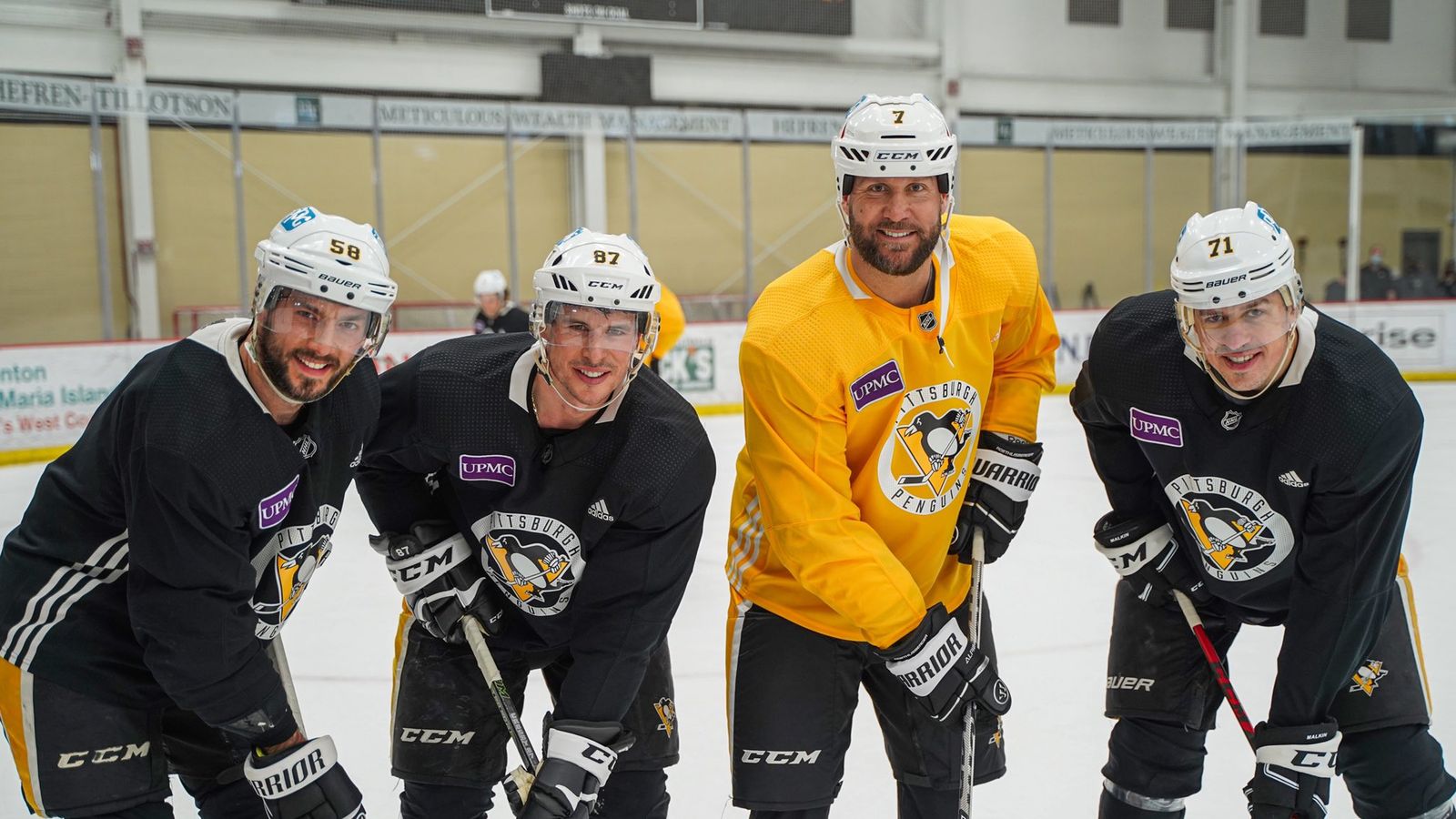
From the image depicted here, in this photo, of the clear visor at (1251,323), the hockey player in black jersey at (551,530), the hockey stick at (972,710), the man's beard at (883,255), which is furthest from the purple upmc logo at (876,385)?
the clear visor at (1251,323)

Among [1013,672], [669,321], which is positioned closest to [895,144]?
[1013,672]

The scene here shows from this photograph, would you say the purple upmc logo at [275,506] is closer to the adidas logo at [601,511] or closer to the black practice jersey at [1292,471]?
the adidas logo at [601,511]

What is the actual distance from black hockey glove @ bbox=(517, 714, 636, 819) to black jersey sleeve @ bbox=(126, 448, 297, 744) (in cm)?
45

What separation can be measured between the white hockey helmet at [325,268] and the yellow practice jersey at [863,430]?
2.11ft

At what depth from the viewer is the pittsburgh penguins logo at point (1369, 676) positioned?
85.5 inches

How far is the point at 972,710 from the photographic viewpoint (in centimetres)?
229

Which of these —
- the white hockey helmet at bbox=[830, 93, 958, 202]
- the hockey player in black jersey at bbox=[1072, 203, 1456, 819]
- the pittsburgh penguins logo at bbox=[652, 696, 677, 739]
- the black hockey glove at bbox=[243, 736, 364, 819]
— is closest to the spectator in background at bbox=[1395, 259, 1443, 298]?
the hockey player in black jersey at bbox=[1072, 203, 1456, 819]

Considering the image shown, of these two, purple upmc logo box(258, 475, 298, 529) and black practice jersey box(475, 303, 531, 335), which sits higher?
black practice jersey box(475, 303, 531, 335)

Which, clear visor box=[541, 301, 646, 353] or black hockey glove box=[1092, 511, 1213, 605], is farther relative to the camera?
black hockey glove box=[1092, 511, 1213, 605]

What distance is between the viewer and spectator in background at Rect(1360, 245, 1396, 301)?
1267cm

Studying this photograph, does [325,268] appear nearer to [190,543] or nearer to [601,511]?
[190,543]

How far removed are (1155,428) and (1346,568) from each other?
39 cm

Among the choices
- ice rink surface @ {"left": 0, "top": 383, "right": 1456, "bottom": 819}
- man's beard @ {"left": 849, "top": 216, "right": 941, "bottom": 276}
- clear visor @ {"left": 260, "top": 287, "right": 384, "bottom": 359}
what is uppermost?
man's beard @ {"left": 849, "top": 216, "right": 941, "bottom": 276}

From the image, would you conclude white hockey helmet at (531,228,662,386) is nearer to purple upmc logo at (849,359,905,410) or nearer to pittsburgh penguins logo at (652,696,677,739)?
purple upmc logo at (849,359,905,410)
